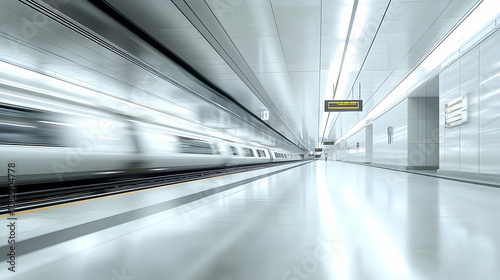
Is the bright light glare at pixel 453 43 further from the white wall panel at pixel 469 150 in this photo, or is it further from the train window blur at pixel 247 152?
the train window blur at pixel 247 152

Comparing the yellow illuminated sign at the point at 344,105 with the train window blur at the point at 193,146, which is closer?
the train window blur at the point at 193,146

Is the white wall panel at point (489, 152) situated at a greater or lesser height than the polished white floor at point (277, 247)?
greater

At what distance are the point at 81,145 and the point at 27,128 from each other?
3.42 ft

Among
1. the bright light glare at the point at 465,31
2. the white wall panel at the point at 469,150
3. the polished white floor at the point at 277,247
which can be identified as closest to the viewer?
the polished white floor at the point at 277,247

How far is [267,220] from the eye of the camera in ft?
8.84

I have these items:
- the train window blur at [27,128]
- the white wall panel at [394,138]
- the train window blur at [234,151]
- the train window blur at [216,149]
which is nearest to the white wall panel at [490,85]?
the white wall panel at [394,138]

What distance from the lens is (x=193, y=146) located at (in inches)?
440

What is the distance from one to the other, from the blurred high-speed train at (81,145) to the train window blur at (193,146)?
0.38 meters

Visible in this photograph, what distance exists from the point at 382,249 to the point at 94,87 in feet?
38.7

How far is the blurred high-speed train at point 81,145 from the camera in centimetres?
431

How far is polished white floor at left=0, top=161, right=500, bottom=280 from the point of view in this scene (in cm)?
150

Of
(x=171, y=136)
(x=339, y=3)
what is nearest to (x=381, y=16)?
(x=339, y=3)

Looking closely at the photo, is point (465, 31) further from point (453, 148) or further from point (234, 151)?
point (234, 151)

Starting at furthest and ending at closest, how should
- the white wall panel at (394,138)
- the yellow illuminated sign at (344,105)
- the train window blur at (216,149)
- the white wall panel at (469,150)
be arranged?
the white wall panel at (394,138) → the train window blur at (216,149) → the yellow illuminated sign at (344,105) → the white wall panel at (469,150)
